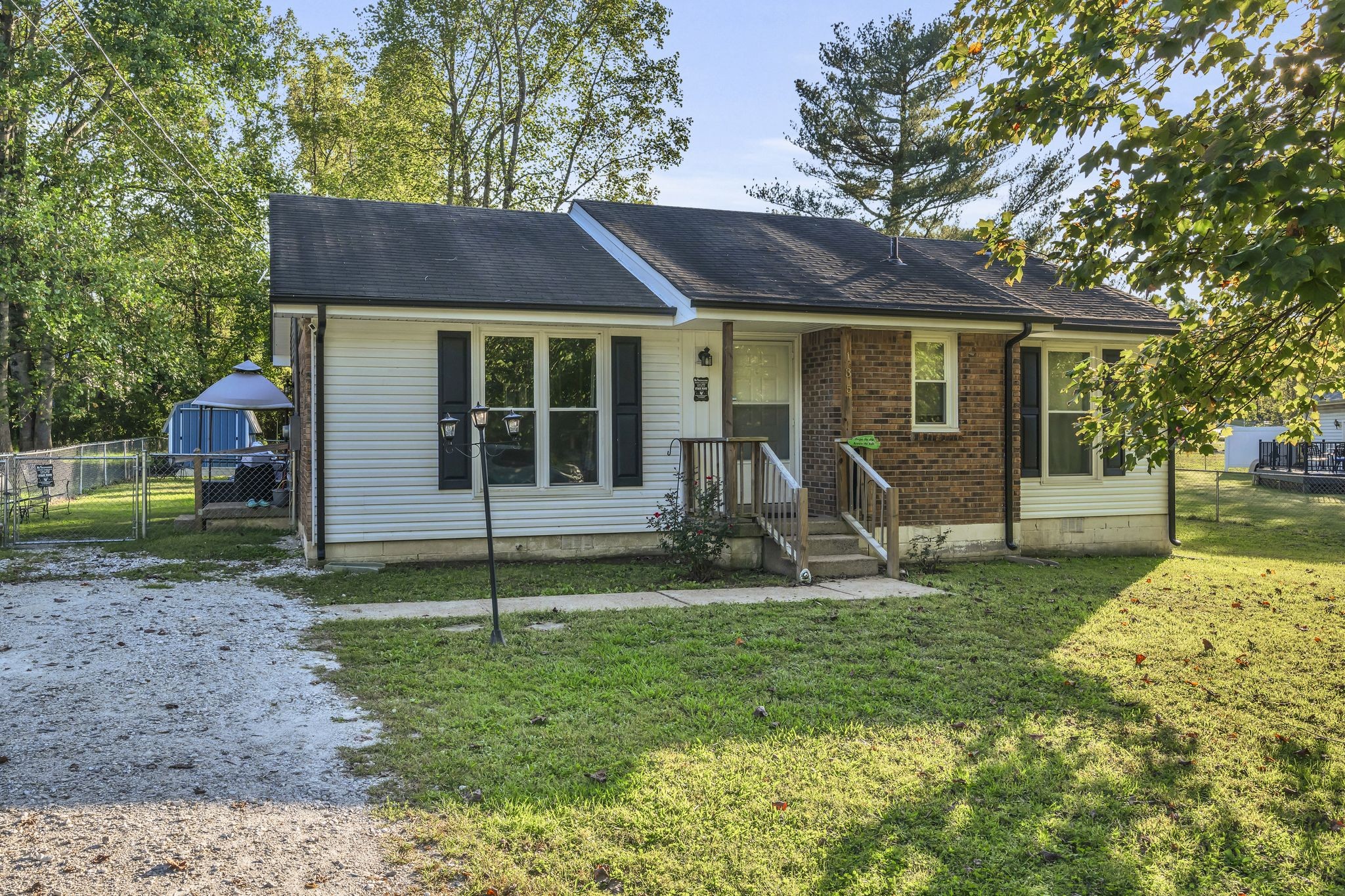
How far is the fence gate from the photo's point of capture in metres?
11.9

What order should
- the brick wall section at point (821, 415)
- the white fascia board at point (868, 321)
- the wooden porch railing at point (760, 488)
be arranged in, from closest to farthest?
the wooden porch railing at point (760, 488)
the white fascia board at point (868, 321)
the brick wall section at point (821, 415)

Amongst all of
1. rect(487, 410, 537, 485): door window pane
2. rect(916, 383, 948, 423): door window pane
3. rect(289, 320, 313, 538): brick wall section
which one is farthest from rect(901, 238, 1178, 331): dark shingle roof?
rect(289, 320, 313, 538): brick wall section

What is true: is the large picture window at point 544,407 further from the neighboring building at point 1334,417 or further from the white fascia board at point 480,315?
the neighboring building at point 1334,417

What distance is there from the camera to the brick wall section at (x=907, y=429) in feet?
34.8

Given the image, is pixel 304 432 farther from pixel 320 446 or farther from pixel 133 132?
pixel 133 132

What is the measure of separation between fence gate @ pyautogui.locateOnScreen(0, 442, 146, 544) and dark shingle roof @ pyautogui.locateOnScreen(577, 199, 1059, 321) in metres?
7.15

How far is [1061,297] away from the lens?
516 inches

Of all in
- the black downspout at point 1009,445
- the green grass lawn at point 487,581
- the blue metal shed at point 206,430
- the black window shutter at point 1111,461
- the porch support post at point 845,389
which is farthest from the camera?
the blue metal shed at point 206,430

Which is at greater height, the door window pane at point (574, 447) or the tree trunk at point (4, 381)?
the tree trunk at point (4, 381)

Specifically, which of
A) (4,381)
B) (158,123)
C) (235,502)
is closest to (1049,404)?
(235,502)

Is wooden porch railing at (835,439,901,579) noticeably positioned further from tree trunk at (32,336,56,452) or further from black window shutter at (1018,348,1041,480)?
tree trunk at (32,336,56,452)

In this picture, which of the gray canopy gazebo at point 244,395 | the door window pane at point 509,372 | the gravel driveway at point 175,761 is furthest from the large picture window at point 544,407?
the gray canopy gazebo at point 244,395

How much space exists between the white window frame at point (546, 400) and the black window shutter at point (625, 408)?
0.22 feet

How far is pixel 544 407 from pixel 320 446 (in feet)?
7.97
